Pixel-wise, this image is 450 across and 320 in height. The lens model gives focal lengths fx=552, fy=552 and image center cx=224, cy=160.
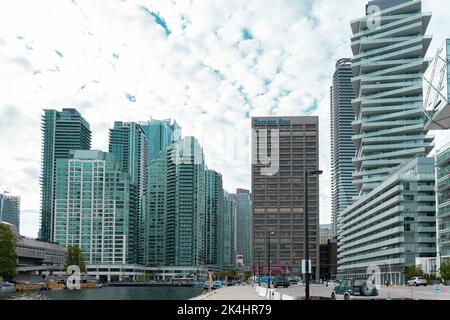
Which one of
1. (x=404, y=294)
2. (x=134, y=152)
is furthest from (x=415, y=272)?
(x=134, y=152)

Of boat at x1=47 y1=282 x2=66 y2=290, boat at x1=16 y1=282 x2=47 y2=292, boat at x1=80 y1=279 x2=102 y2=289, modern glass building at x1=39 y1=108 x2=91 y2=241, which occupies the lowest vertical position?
boat at x1=80 y1=279 x2=102 y2=289

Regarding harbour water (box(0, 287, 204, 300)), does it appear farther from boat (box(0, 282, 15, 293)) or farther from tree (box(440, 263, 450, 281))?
tree (box(440, 263, 450, 281))

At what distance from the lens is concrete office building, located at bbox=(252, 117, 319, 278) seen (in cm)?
18725

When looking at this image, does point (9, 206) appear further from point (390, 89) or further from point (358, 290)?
point (390, 89)

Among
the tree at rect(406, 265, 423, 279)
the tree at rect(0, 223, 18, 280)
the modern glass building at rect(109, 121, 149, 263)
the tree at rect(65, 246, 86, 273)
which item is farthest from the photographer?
the tree at rect(65, 246, 86, 273)

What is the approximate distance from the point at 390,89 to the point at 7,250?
4179 inches

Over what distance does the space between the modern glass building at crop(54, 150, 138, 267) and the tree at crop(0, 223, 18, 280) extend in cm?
4736

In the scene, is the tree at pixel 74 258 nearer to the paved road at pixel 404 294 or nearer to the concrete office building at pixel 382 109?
the concrete office building at pixel 382 109

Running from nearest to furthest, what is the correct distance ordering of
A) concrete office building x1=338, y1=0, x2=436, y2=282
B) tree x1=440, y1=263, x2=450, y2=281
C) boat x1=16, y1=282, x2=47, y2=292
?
tree x1=440, y1=263, x2=450, y2=281
boat x1=16, y1=282, x2=47, y2=292
concrete office building x1=338, y1=0, x2=436, y2=282

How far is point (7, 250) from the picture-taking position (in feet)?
297

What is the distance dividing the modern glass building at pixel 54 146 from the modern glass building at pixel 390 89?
75947 millimetres

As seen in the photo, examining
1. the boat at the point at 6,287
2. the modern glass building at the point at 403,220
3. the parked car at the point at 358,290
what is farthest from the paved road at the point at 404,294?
the boat at the point at 6,287

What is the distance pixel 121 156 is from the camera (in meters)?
160

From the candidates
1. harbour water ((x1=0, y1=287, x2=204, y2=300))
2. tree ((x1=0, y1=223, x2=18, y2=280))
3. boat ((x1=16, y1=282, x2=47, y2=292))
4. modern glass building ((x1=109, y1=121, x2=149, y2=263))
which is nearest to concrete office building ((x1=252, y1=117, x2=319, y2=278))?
modern glass building ((x1=109, y1=121, x2=149, y2=263))
